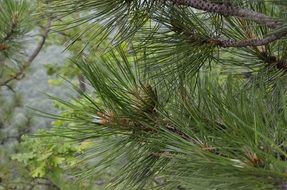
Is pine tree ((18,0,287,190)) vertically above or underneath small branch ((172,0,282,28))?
underneath

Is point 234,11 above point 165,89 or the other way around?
above

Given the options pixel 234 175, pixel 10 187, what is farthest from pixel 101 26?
pixel 10 187

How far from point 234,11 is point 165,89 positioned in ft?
0.73

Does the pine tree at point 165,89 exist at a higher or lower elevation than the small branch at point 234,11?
lower

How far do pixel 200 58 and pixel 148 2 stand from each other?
16cm

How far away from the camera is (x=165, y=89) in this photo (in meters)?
0.85

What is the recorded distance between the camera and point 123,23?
30.3 inches

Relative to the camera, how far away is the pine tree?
616 mm

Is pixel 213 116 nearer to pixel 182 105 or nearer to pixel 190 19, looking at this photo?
pixel 182 105

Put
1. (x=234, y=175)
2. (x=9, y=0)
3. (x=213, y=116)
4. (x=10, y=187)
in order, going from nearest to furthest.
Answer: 1. (x=234, y=175)
2. (x=213, y=116)
3. (x=9, y=0)
4. (x=10, y=187)

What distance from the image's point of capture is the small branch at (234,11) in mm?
627

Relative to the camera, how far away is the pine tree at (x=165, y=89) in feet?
2.02

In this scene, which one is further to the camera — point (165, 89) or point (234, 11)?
point (165, 89)

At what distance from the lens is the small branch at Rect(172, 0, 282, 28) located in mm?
627
